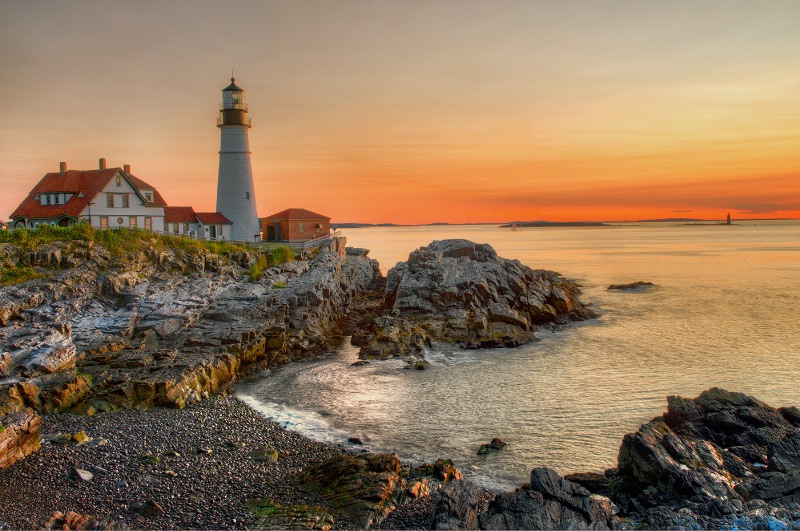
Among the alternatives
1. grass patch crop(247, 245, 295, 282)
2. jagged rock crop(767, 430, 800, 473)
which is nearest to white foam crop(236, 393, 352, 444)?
jagged rock crop(767, 430, 800, 473)

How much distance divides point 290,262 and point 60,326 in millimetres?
15313

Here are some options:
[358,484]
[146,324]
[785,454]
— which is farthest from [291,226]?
[785,454]

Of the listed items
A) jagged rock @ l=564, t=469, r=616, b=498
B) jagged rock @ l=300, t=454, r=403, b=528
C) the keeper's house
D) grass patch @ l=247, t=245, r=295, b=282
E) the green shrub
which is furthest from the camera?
the keeper's house

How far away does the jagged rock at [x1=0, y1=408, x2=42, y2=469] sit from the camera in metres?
13.0

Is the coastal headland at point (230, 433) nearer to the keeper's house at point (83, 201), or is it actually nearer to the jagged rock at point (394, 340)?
the jagged rock at point (394, 340)

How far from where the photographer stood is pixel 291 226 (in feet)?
156

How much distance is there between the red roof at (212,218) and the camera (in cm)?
4391

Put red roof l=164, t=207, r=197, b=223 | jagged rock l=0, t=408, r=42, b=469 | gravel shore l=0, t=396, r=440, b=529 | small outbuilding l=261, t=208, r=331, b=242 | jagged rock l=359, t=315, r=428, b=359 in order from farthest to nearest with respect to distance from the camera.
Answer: small outbuilding l=261, t=208, r=331, b=242
red roof l=164, t=207, r=197, b=223
jagged rock l=359, t=315, r=428, b=359
jagged rock l=0, t=408, r=42, b=469
gravel shore l=0, t=396, r=440, b=529

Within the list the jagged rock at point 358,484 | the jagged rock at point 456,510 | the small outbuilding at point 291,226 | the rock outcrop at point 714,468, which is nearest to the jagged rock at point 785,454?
the rock outcrop at point 714,468

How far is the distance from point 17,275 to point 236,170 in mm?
21912

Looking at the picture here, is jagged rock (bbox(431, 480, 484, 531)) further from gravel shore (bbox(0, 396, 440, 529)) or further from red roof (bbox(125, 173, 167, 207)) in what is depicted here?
red roof (bbox(125, 173, 167, 207))

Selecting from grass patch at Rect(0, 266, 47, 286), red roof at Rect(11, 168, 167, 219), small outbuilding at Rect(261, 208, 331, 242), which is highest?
red roof at Rect(11, 168, 167, 219)

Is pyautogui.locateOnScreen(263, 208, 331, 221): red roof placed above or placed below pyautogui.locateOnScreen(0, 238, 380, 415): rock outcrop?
above

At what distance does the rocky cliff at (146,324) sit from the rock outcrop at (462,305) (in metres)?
3.90
